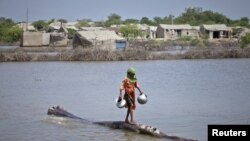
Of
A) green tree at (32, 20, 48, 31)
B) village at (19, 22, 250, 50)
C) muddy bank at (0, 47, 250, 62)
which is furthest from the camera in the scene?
green tree at (32, 20, 48, 31)

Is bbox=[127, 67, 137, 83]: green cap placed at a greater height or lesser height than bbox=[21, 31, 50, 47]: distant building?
lesser

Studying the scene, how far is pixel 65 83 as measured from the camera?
77.5ft

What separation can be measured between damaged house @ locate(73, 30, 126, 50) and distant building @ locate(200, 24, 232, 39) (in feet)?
92.4

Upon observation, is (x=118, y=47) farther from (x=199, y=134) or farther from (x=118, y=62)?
(x=199, y=134)

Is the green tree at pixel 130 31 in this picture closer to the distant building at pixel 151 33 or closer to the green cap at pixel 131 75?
the distant building at pixel 151 33

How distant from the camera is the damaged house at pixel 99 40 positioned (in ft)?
138

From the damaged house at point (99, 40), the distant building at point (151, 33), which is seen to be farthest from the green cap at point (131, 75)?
the distant building at point (151, 33)

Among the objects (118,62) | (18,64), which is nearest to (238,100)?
(118,62)

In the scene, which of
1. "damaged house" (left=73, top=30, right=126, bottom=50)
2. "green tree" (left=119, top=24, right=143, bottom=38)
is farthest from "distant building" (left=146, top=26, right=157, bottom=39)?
"damaged house" (left=73, top=30, right=126, bottom=50)

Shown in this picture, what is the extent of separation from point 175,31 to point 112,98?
55359 mm

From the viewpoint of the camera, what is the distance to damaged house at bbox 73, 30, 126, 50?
138 feet

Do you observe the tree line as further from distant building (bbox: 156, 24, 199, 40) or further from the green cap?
the green cap

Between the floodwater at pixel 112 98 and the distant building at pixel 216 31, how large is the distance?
3755 centimetres

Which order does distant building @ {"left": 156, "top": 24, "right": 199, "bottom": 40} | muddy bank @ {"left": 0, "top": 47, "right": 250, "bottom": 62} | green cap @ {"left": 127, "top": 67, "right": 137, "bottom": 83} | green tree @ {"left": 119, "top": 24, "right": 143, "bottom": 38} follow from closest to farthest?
green cap @ {"left": 127, "top": 67, "right": 137, "bottom": 83}
muddy bank @ {"left": 0, "top": 47, "right": 250, "bottom": 62}
green tree @ {"left": 119, "top": 24, "right": 143, "bottom": 38}
distant building @ {"left": 156, "top": 24, "right": 199, "bottom": 40}
